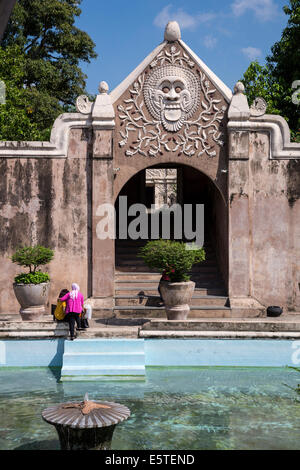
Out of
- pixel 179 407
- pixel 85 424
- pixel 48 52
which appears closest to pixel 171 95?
pixel 179 407

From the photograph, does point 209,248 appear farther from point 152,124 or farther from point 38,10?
point 38,10

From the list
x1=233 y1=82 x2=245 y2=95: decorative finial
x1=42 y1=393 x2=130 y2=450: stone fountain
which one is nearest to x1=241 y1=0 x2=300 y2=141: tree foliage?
x1=233 y1=82 x2=245 y2=95: decorative finial

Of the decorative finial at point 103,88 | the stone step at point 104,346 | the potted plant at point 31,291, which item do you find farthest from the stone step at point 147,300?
the decorative finial at point 103,88

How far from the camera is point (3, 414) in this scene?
6.54 metres

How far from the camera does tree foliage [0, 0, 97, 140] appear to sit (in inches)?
976

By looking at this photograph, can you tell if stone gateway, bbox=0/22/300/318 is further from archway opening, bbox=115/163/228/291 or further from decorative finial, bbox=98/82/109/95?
archway opening, bbox=115/163/228/291

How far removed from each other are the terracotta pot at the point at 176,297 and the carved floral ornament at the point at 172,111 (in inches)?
148

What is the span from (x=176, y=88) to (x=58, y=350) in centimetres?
686

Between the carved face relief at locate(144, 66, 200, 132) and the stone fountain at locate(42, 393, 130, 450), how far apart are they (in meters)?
8.52

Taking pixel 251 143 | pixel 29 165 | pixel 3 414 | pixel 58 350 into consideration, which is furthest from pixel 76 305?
pixel 251 143

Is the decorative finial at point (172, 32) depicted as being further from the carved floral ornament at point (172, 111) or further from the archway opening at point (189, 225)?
the archway opening at point (189, 225)

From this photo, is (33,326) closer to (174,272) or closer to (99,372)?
(99,372)

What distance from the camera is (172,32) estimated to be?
1231 cm

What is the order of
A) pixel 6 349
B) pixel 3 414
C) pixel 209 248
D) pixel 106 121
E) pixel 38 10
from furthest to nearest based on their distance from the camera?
pixel 38 10, pixel 209 248, pixel 106 121, pixel 6 349, pixel 3 414
